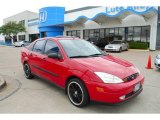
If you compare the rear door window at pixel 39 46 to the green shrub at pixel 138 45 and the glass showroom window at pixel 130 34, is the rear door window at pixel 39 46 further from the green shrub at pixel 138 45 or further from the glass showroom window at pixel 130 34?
the glass showroom window at pixel 130 34

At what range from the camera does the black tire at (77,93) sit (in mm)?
3796

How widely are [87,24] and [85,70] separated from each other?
24329mm

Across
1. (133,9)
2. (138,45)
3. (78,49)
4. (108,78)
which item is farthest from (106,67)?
(138,45)

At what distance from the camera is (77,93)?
13.2 ft

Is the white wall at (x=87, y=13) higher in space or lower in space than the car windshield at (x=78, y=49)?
higher

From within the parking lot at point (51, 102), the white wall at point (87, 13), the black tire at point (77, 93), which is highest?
the white wall at point (87, 13)

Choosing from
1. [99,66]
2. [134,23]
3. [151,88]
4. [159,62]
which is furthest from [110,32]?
[99,66]

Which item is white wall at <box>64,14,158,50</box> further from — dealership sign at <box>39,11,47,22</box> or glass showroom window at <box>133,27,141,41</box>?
dealership sign at <box>39,11,47,22</box>

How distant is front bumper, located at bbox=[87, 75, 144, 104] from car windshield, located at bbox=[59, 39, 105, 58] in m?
1.14

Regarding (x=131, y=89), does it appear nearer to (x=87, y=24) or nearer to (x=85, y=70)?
(x=85, y=70)

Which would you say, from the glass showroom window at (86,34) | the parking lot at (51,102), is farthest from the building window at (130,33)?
the parking lot at (51,102)

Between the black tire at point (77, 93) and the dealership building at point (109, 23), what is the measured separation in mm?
16835

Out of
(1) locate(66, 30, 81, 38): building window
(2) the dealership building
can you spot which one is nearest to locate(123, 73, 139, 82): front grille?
(2) the dealership building

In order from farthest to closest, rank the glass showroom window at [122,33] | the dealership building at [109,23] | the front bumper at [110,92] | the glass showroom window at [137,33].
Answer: the glass showroom window at [122,33] < the glass showroom window at [137,33] < the dealership building at [109,23] < the front bumper at [110,92]
